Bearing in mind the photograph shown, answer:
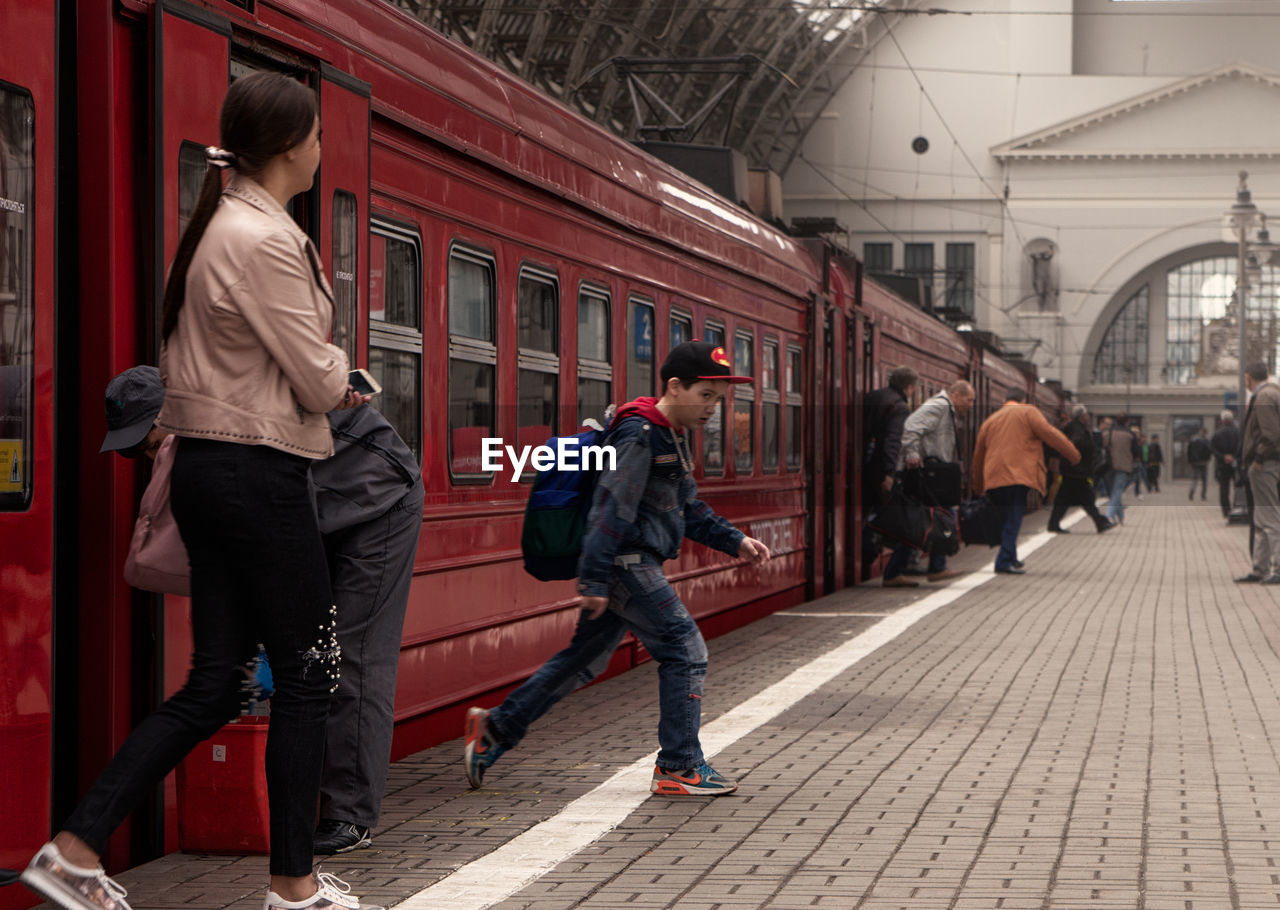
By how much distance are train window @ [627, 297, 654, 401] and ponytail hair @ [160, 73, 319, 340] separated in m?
5.13

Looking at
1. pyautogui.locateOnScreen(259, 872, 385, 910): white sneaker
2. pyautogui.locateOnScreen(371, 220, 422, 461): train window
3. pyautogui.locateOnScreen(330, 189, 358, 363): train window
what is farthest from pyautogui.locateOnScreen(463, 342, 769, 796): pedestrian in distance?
pyautogui.locateOnScreen(259, 872, 385, 910): white sneaker

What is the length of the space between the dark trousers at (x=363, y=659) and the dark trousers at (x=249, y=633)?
937mm

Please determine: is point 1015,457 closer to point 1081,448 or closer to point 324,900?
point 1081,448

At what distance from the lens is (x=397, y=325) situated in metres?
6.33

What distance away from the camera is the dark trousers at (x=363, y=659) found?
507 cm

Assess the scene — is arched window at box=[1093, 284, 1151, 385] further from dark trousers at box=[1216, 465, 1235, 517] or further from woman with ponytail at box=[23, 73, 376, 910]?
woman with ponytail at box=[23, 73, 376, 910]

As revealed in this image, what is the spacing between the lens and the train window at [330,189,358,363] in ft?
18.7

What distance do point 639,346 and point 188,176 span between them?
4.72m

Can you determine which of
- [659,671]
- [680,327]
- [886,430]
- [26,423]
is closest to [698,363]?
[659,671]

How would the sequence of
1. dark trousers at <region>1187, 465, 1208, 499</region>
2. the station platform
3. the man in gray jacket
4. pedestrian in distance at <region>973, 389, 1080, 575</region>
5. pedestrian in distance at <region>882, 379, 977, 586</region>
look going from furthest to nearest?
1. dark trousers at <region>1187, 465, 1208, 499</region>
2. pedestrian in distance at <region>973, 389, 1080, 575</region>
3. pedestrian in distance at <region>882, 379, 977, 586</region>
4. the man in gray jacket
5. the station platform

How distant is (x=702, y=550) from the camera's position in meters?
10.8

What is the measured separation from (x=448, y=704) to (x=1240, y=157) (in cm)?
6970

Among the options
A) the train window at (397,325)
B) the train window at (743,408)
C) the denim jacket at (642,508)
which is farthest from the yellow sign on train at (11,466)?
the train window at (743,408)

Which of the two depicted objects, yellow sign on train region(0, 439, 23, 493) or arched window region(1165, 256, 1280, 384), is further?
arched window region(1165, 256, 1280, 384)
